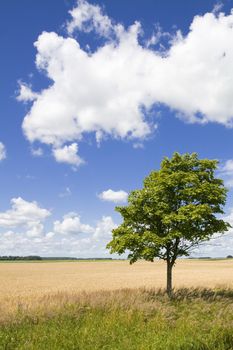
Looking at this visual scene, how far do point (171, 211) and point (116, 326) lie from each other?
450 inches

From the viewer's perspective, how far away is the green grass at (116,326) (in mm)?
11049

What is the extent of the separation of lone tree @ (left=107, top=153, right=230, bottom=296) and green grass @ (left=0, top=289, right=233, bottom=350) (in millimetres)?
5923

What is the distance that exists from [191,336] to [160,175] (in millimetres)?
13746

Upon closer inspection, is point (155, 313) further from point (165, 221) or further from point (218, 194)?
point (218, 194)

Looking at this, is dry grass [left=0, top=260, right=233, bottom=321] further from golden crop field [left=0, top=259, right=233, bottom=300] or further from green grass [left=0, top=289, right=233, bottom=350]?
green grass [left=0, top=289, right=233, bottom=350]

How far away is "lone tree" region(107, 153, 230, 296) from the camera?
23078 millimetres

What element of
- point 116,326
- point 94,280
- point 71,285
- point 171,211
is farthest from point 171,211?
point 94,280

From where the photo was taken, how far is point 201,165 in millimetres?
25188

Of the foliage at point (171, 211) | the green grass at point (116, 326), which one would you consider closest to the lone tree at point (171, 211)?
the foliage at point (171, 211)

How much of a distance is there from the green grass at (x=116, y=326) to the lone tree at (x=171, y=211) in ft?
19.4

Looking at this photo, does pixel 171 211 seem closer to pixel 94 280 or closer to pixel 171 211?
pixel 171 211

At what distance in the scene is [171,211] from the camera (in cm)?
2366

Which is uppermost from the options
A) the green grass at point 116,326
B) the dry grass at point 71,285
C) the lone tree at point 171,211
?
the lone tree at point 171,211

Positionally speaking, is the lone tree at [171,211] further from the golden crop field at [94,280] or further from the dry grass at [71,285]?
the golden crop field at [94,280]
